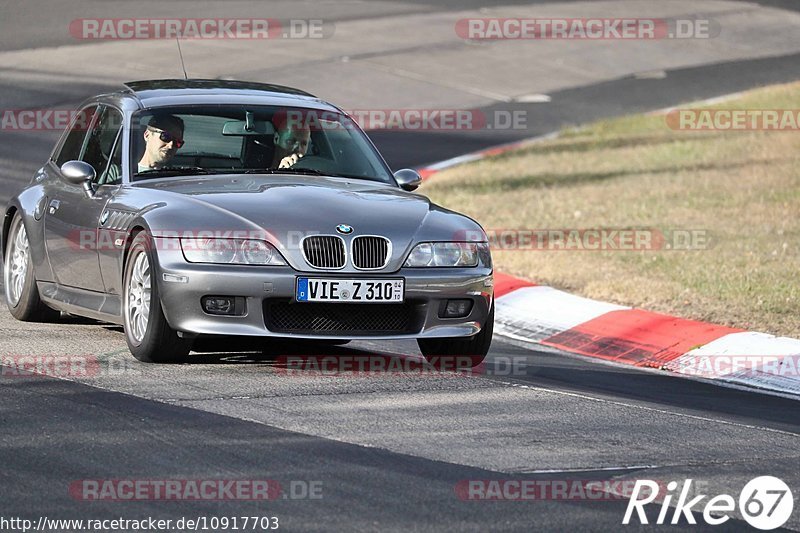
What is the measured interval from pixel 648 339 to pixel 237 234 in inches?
147

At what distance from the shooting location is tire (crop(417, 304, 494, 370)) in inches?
347

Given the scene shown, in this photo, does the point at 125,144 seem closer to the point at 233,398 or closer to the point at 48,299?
the point at 48,299

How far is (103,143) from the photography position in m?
9.77

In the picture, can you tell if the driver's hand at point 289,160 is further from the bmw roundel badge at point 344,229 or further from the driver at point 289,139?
the bmw roundel badge at point 344,229

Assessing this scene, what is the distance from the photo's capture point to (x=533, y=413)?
747 centimetres

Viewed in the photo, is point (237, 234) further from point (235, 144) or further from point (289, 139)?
point (289, 139)

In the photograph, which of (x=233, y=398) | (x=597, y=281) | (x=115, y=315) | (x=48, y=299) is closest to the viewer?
(x=233, y=398)

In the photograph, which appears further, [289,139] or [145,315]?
[289,139]

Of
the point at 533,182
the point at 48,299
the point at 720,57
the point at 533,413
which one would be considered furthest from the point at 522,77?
the point at 533,413

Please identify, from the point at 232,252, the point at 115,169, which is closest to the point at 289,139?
the point at 115,169

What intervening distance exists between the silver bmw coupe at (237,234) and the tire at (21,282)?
0.05 ft

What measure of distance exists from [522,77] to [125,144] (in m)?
17.4

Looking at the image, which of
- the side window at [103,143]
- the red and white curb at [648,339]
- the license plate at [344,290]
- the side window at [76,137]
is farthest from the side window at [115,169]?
the red and white curb at [648,339]

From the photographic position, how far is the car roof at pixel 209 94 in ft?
31.3
